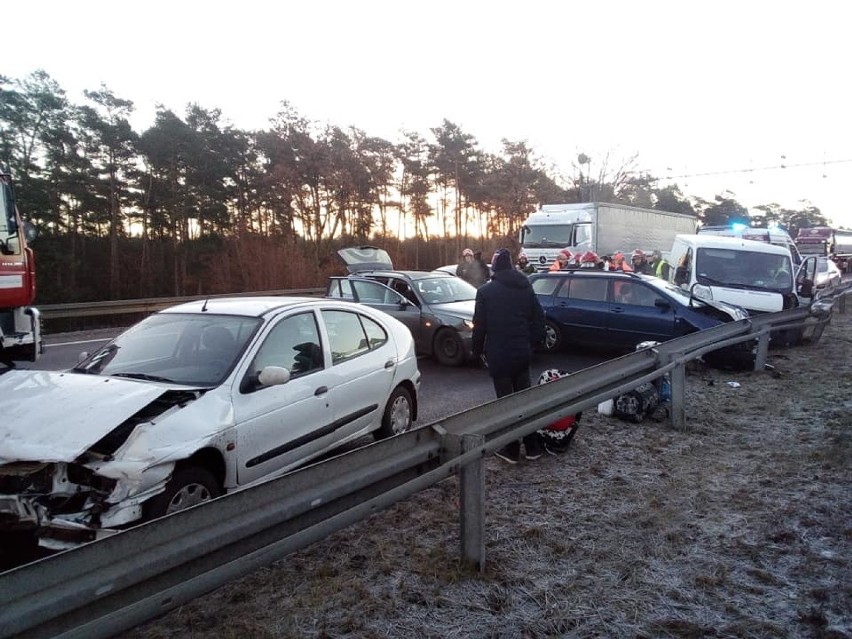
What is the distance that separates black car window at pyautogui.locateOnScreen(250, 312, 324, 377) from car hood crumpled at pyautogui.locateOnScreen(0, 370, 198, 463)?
734 mm

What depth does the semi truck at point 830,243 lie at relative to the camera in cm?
3300

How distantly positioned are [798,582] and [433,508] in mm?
2140

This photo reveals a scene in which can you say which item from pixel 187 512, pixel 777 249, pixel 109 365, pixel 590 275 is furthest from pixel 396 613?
pixel 777 249

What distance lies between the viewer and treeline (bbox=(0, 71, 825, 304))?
2988 centimetres

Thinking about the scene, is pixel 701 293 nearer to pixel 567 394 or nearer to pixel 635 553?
pixel 567 394

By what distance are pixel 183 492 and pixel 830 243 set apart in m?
42.9

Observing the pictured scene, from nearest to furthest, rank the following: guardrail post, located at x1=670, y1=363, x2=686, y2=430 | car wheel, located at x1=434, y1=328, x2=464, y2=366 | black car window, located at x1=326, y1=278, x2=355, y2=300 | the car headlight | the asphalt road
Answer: guardrail post, located at x1=670, y1=363, x2=686, y2=430, the asphalt road, car wheel, located at x1=434, y1=328, x2=464, y2=366, black car window, located at x1=326, y1=278, x2=355, y2=300, the car headlight

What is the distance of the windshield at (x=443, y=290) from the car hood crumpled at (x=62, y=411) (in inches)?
288

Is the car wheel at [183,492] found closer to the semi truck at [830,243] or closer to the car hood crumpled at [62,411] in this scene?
the car hood crumpled at [62,411]

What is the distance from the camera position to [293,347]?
191 inches

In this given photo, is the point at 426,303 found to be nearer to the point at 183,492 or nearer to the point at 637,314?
the point at 637,314

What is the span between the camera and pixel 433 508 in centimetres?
427

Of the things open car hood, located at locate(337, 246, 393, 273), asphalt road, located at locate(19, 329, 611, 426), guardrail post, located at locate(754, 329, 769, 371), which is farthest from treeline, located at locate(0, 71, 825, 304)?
guardrail post, located at locate(754, 329, 769, 371)

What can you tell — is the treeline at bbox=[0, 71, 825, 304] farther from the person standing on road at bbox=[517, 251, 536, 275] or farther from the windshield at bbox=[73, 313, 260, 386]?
the windshield at bbox=[73, 313, 260, 386]
